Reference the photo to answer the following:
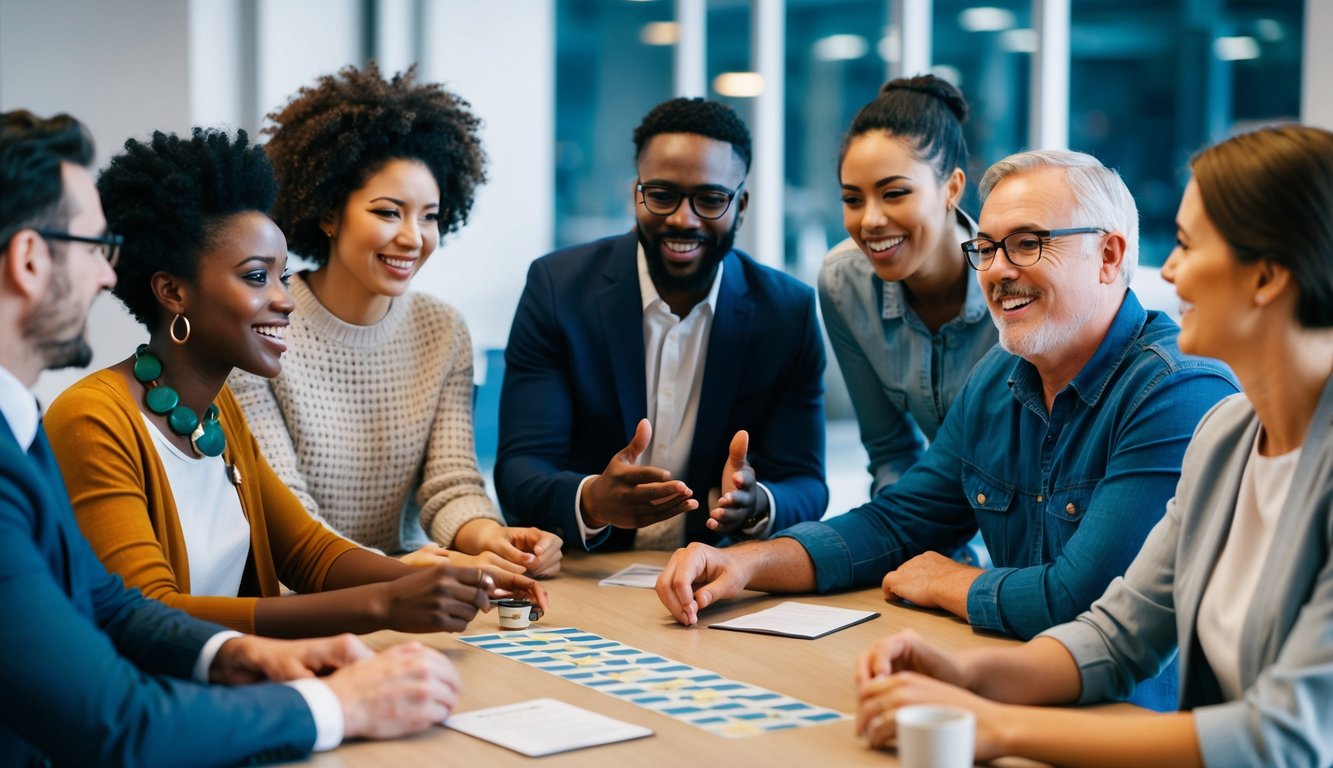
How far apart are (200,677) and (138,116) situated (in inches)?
117

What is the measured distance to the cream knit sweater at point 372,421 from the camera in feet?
9.35

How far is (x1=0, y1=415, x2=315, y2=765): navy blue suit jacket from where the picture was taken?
1.46 metres

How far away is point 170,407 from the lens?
2.18 meters

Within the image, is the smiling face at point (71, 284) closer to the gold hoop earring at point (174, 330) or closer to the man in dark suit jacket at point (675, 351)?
the gold hoop earring at point (174, 330)

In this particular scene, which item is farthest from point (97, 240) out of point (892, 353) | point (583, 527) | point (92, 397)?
point (892, 353)

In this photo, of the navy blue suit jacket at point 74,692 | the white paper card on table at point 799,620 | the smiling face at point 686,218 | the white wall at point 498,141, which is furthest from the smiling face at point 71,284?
the white wall at point 498,141

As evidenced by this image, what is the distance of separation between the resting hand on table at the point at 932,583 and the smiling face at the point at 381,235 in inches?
50.4

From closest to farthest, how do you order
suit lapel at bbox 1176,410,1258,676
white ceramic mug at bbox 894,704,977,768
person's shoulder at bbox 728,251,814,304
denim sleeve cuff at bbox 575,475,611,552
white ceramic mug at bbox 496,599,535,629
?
white ceramic mug at bbox 894,704,977,768 → suit lapel at bbox 1176,410,1258,676 → white ceramic mug at bbox 496,599,535,629 → denim sleeve cuff at bbox 575,475,611,552 → person's shoulder at bbox 728,251,814,304

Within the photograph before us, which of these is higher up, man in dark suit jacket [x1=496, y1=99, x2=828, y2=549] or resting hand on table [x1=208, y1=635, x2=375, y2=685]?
man in dark suit jacket [x1=496, y1=99, x2=828, y2=549]

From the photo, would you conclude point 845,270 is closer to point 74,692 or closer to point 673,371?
point 673,371

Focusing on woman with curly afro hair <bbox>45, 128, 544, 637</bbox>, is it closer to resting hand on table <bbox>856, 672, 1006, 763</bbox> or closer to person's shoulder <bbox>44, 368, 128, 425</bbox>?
person's shoulder <bbox>44, 368, 128, 425</bbox>

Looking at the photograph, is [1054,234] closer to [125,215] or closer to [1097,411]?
[1097,411]

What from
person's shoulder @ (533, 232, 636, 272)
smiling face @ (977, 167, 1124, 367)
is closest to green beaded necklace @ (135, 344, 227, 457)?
person's shoulder @ (533, 232, 636, 272)

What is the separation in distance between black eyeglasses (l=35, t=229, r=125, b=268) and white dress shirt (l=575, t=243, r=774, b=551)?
158cm
